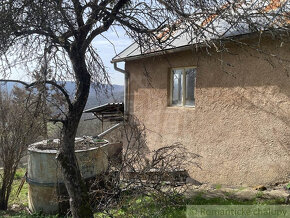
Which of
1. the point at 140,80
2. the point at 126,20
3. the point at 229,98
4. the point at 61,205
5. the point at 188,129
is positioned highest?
the point at 126,20

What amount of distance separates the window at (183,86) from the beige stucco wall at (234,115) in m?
0.21

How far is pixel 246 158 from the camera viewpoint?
6.61 metres

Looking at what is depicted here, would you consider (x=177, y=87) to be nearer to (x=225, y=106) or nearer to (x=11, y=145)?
(x=225, y=106)

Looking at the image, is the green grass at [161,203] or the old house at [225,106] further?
the old house at [225,106]

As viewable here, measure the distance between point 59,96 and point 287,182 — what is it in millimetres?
5039

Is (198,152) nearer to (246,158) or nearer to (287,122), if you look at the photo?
(246,158)

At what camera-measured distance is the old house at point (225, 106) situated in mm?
5973

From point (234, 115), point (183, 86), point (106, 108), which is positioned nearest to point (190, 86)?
point (183, 86)

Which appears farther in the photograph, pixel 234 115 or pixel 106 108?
pixel 106 108

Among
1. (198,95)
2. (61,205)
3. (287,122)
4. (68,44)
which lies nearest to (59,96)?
(68,44)

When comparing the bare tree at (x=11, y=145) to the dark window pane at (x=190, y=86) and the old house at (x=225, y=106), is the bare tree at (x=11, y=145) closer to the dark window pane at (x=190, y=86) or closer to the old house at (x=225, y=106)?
the old house at (x=225, y=106)

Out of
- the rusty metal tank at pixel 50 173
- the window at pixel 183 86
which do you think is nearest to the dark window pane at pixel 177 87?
the window at pixel 183 86

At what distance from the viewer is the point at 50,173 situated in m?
6.53

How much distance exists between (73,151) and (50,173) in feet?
8.81
